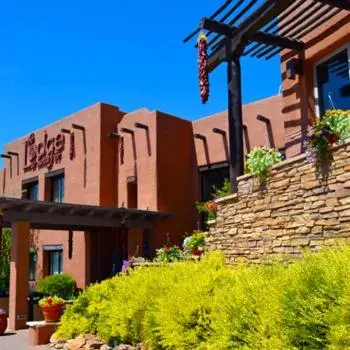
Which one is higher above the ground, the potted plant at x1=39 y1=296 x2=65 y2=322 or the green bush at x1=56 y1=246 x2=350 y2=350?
the green bush at x1=56 y1=246 x2=350 y2=350

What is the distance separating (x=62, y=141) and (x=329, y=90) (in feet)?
42.8

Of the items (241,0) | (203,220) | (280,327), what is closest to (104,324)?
(280,327)

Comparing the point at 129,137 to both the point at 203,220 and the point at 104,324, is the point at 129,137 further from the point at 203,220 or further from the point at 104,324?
the point at 104,324

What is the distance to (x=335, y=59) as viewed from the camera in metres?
10.6

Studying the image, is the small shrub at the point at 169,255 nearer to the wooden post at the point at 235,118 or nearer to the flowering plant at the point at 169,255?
the flowering plant at the point at 169,255

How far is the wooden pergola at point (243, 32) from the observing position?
9.84 metres

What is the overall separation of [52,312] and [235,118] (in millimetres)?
5577

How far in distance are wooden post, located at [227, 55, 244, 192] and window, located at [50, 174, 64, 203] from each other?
12.3m

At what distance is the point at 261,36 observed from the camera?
11000mm

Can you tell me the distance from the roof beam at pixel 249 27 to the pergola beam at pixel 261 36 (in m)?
0.19

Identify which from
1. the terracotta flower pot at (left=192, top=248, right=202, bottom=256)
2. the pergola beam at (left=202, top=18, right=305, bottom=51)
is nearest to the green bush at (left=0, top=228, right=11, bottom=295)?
the terracotta flower pot at (left=192, top=248, right=202, bottom=256)

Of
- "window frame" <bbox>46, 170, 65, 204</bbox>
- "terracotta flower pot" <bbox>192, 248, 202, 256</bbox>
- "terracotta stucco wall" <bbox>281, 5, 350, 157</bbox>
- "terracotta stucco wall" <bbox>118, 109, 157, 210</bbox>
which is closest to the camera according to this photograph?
"terracotta stucco wall" <bbox>281, 5, 350, 157</bbox>

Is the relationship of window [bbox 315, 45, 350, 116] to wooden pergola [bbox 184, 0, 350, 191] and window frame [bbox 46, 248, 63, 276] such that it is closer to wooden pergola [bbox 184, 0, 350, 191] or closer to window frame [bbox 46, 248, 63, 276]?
wooden pergola [bbox 184, 0, 350, 191]

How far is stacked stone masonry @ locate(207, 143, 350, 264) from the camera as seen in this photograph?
6.86 m
